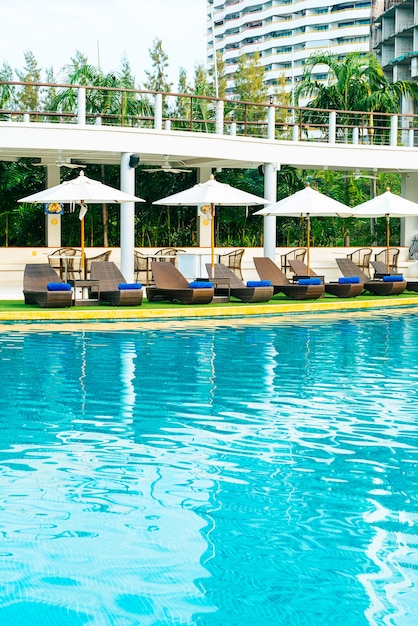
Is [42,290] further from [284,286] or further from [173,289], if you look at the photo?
[284,286]

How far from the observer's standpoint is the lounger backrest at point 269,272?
67.4 ft

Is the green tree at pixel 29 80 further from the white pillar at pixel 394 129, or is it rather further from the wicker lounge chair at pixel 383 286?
the wicker lounge chair at pixel 383 286

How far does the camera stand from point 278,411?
8.48 m

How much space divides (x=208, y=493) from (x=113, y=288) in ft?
42.2

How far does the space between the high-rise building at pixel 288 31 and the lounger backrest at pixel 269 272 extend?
77.2 metres

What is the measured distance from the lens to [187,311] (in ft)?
55.6

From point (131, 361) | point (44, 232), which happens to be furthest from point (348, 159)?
point (131, 361)

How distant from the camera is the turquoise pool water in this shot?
13.8 feet

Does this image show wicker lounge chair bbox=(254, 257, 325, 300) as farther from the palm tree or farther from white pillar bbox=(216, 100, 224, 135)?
the palm tree

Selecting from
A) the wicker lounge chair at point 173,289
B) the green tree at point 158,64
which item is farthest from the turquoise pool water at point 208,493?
the green tree at point 158,64

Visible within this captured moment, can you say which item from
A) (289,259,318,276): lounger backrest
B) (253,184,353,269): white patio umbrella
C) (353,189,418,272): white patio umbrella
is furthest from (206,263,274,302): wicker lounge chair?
(353,189,418,272): white patio umbrella

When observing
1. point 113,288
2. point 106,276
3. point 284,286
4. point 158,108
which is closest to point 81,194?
point 106,276

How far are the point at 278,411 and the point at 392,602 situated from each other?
433 cm

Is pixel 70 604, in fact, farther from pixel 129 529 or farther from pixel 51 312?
pixel 51 312
